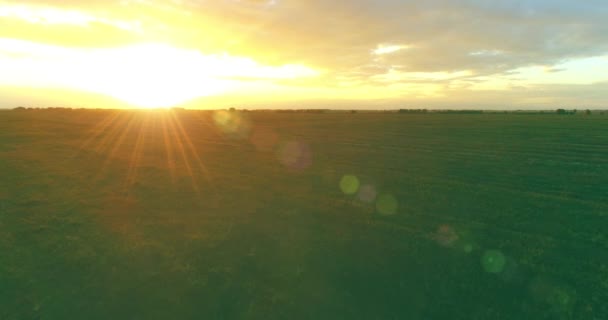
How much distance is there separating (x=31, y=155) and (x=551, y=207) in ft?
114

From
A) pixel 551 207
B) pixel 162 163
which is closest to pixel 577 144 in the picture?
pixel 551 207

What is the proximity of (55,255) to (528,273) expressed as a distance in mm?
13194

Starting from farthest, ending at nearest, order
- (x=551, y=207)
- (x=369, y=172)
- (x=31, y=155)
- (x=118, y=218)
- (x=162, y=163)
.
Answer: (x=31, y=155), (x=162, y=163), (x=369, y=172), (x=551, y=207), (x=118, y=218)

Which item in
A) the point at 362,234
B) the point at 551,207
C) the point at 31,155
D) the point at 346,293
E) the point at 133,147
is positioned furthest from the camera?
the point at 133,147

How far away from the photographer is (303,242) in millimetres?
10312

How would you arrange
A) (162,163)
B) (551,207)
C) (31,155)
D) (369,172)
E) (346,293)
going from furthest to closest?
(31,155) → (162,163) → (369,172) → (551,207) → (346,293)

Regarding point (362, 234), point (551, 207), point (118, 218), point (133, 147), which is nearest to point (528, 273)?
point (362, 234)

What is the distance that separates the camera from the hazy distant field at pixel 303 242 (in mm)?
7203

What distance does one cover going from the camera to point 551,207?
44.6ft

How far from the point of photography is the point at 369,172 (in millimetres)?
20469

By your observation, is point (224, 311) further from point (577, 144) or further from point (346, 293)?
point (577, 144)

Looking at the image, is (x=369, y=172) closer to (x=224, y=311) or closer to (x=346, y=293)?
(x=346, y=293)

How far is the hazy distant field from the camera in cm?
720

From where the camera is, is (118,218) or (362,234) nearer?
(362,234)
